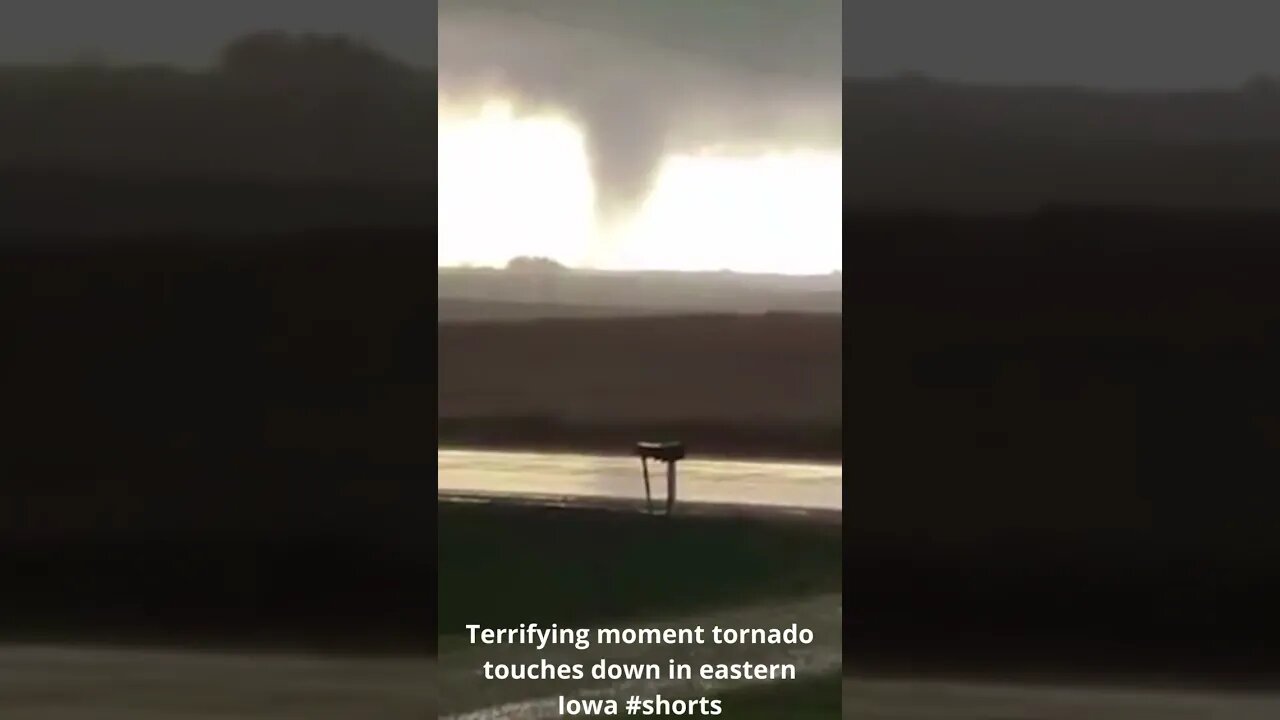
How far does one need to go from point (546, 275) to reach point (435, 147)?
0.38 metres

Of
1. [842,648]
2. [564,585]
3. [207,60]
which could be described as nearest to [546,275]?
[564,585]

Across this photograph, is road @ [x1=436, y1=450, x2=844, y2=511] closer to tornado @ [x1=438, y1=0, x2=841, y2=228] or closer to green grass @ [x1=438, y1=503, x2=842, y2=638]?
green grass @ [x1=438, y1=503, x2=842, y2=638]

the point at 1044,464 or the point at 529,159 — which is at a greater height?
the point at 529,159

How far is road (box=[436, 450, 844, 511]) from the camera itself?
8.64ft

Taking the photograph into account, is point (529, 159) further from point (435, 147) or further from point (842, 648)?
point (842, 648)

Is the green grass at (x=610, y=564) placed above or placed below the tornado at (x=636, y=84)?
→ below

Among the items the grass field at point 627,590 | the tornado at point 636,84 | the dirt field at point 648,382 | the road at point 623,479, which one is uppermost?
the tornado at point 636,84

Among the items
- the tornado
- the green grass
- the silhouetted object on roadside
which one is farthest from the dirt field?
the tornado

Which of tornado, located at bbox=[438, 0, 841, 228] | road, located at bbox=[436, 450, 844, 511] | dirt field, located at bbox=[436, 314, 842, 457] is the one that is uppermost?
tornado, located at bbox=[438, 0, 841, 228]

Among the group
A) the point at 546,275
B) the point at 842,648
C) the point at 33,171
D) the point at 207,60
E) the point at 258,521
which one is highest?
the point at 207,60

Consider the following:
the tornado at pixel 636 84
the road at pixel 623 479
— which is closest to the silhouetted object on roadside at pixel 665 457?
the road at pixel 623 479

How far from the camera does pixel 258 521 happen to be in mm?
2666

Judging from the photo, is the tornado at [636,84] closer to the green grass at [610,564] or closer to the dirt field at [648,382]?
the dirt field at [648,382]

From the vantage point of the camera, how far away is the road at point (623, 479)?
2.63 metres
